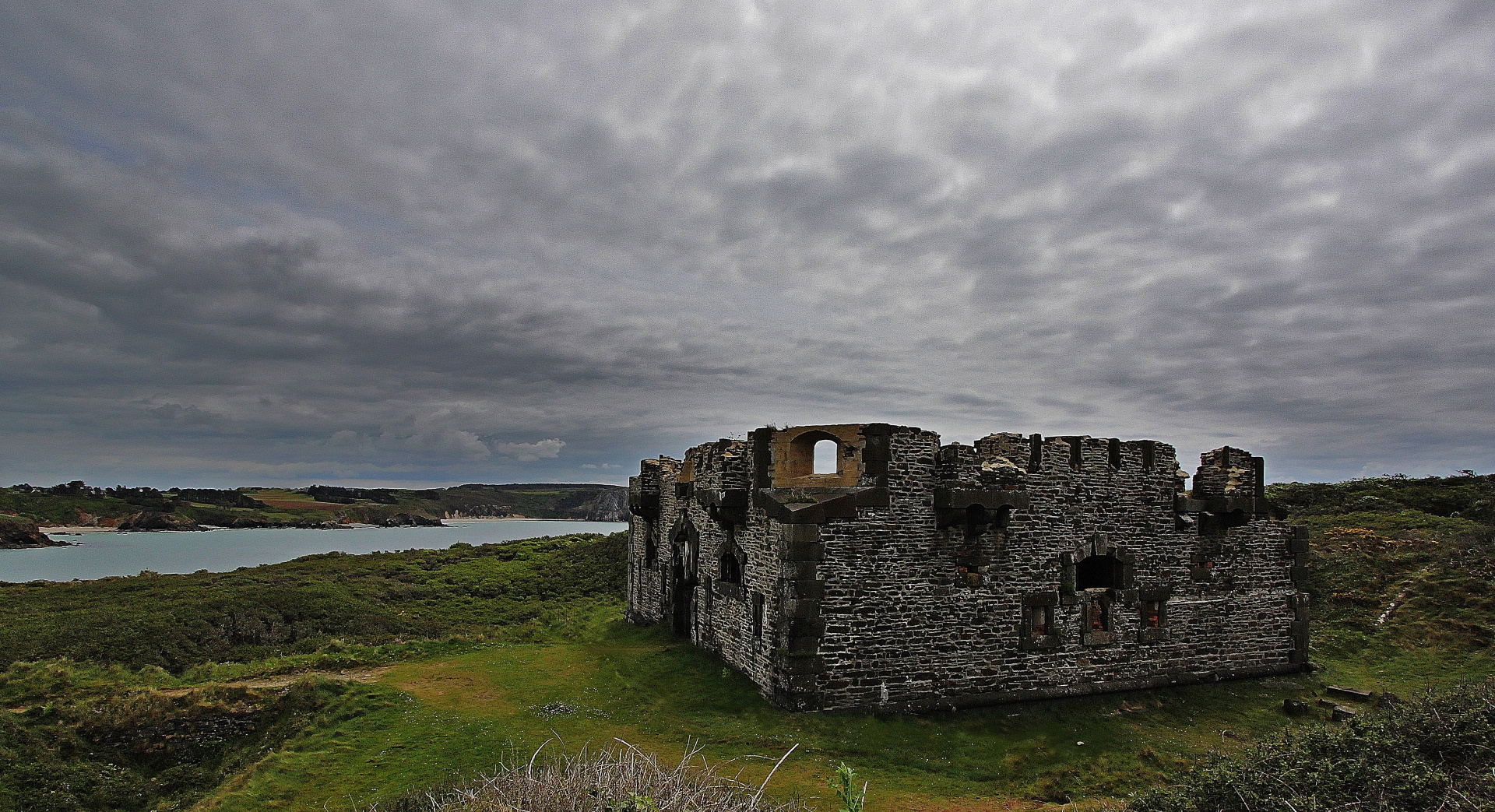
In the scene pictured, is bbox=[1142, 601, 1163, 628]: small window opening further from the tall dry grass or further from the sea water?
the sea water

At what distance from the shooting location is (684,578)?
63.6 feet

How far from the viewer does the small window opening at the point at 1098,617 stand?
14970 mm

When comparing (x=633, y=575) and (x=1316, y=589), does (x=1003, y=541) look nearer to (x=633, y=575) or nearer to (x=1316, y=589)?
(x=633, y=575)

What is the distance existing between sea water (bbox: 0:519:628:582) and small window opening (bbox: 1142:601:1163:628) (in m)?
38.4

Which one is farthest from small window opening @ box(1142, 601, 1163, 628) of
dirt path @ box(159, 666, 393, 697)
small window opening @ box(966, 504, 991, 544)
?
dirt path @ box(159, 666, 393, 697)

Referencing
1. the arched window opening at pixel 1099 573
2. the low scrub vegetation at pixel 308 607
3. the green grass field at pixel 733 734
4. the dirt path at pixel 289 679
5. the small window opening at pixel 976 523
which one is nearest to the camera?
the green grass field at pixel 733 734

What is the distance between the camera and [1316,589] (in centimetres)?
2383

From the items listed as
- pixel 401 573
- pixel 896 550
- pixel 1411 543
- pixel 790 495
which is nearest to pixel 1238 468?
pixel 896 550

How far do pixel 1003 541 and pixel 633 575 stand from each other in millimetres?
13969

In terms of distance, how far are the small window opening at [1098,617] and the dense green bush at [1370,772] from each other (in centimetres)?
700

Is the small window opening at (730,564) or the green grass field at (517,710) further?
the small window opening at (730,564)

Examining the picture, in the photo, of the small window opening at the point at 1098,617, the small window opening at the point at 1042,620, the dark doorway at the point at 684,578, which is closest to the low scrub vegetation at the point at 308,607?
the dark doorway at the point at 684,578

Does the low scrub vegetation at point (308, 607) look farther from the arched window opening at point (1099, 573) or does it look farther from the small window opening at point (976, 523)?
the arched window opening at point (1099, 573)

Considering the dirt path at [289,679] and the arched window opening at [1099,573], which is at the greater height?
the arched window opening at [1099,573]
